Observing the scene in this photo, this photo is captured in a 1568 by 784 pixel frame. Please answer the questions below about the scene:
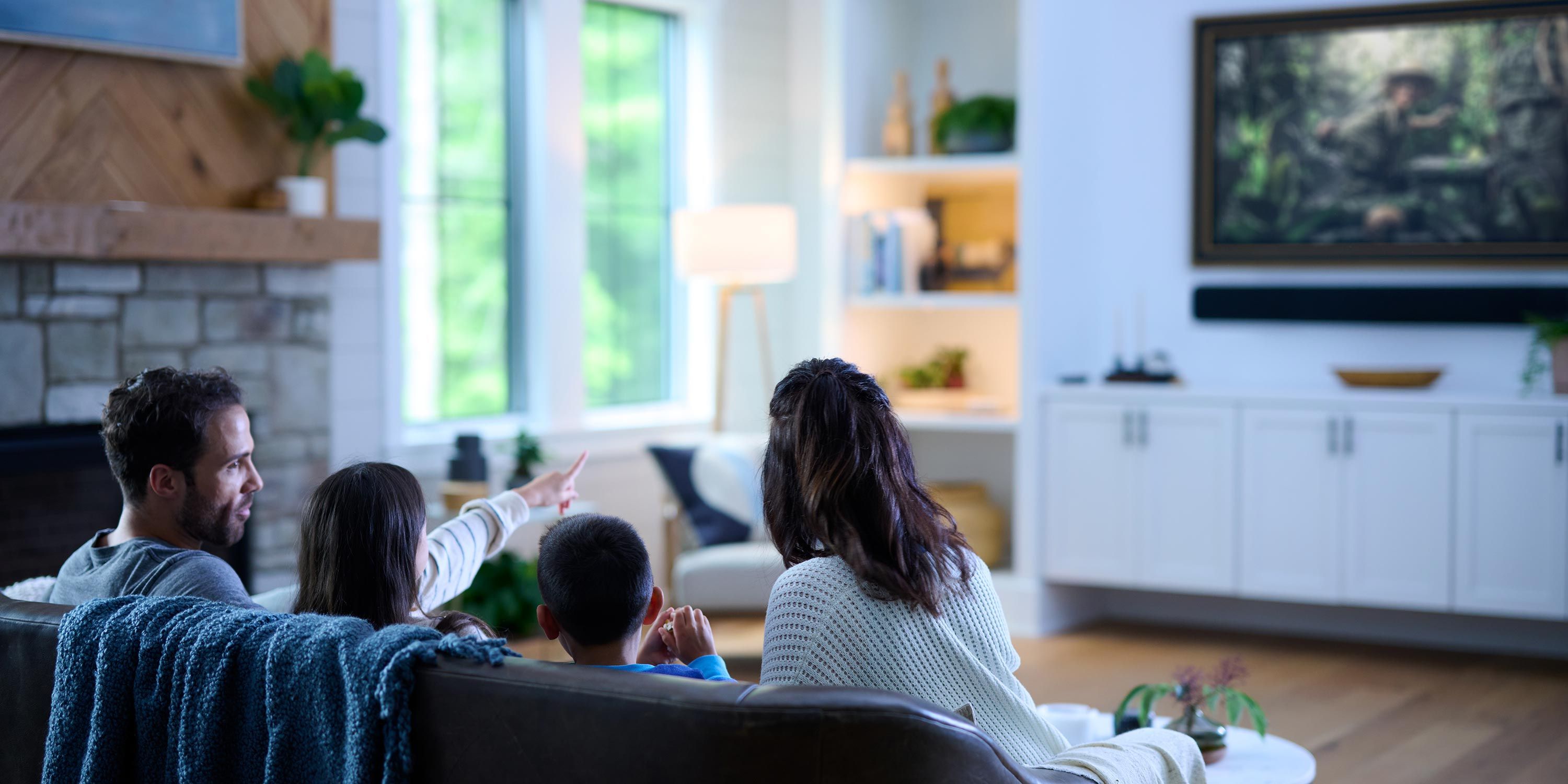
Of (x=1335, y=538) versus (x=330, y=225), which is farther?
(x=1335, y=538)

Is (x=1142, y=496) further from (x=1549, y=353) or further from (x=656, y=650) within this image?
(x=656, y=650)

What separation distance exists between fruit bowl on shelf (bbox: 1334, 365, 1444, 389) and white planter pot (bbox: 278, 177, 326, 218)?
131 inches

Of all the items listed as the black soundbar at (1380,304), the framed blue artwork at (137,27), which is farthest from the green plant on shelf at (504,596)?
the black soundbar at (1380,304)

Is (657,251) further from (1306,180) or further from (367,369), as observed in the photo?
(1306,180)

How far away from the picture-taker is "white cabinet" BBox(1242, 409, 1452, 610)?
15.0 ft

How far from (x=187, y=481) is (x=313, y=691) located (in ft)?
1.97

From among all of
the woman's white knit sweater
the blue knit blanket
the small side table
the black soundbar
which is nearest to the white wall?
the black soundbar

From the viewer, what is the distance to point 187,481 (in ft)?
6.70

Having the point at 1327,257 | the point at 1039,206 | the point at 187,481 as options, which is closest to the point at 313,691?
the point at 187,481

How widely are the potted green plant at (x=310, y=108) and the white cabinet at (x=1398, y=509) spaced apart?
322 cm

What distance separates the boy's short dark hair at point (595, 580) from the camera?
173cm

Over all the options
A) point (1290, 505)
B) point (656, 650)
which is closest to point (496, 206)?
point (1290, 505)

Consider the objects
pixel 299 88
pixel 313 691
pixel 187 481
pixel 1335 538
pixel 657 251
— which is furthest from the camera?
pixel 657 251

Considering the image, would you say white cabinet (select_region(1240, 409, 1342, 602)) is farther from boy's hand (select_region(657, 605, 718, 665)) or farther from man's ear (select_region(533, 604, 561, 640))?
man's ear (select_region(533, 604, 561, 640))
